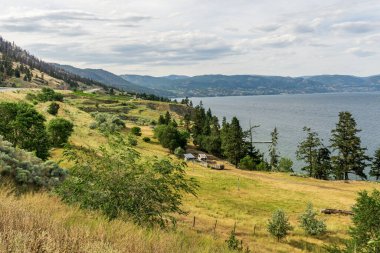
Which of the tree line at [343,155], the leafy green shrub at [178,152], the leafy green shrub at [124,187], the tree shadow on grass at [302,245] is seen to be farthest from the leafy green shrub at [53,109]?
the leafy green shrub at [124,187]

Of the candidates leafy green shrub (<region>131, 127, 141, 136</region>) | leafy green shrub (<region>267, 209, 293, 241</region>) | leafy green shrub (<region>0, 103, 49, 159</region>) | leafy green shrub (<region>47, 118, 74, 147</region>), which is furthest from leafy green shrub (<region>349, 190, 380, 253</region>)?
leafy green shrub (<region>131, 127, 141, 136</region>)

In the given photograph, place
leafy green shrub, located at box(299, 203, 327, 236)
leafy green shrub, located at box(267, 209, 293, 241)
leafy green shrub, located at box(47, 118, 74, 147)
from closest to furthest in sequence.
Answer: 1. leafy green shrub, located at box(267, 209, 293, 241)
2. leafy green shrub, located at box(299, 203, 327, 236)
3. leafy green shrub, located at box(47, 118, 74, 147)

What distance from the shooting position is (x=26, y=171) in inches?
646

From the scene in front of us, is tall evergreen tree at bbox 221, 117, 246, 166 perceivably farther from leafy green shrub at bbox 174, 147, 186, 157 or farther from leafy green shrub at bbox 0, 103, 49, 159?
leafy green shrub at bbox 0, 103, 49, 159

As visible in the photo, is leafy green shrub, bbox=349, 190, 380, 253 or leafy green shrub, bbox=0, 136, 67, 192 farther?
leafy green shrub, bbox=0, 136, 67, 192

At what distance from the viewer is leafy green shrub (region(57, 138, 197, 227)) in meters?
12.9

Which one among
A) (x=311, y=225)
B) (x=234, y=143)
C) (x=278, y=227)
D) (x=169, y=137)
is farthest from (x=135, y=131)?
(x=278, y=227)

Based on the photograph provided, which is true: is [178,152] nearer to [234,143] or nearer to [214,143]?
[234,143]

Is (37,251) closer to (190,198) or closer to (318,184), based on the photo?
(190,198)

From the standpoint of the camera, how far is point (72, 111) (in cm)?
9519

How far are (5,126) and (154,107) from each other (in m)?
148

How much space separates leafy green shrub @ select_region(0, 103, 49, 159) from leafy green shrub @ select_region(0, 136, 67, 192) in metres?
20.6

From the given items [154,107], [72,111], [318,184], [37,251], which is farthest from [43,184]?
[154,107]

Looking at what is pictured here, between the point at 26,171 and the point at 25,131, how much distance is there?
26.1 metres
